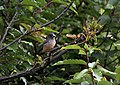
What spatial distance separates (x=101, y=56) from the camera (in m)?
3.04

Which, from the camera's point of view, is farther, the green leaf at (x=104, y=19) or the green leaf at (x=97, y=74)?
the green leaf at (x=104, y=19)

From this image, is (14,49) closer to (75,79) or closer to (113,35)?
(75,79)

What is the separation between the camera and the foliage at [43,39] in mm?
2133

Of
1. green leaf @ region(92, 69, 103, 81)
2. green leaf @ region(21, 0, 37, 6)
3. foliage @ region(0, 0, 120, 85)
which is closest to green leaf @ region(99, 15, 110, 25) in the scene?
foliage @ region(0, 0, 120, 85)

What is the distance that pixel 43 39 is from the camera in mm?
2770

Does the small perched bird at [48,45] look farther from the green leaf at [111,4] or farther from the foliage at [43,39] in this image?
the green leaf at [111,4]

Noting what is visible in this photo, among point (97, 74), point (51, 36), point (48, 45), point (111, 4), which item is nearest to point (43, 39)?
point (48, 45)

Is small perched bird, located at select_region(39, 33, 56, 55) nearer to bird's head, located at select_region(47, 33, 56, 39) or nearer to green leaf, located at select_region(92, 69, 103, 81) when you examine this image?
bird's head, located at select_region(47, 33, 56, 39)

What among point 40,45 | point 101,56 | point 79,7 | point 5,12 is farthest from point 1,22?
point 79,7

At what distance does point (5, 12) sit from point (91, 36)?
0.91m

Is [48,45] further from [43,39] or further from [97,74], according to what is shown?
[97,74]

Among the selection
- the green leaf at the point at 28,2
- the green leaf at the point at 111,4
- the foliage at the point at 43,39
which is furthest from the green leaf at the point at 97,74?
the green leaf at the point at 111,4

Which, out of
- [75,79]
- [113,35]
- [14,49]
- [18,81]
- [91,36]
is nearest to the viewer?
[75,79]

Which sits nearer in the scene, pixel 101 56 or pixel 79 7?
pixel 101 56
